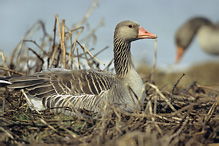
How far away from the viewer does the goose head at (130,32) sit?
486 centimetres

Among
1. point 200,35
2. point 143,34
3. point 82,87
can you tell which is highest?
point 200,35

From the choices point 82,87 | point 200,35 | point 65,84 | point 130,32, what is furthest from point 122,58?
point 200,35

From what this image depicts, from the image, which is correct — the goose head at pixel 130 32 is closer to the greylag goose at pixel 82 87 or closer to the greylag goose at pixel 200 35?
the greylag goose at pixel 82 87

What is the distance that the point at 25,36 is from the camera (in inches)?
256

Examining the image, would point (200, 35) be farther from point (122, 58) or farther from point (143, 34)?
point (122, 58)

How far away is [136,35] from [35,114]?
207 centimetres

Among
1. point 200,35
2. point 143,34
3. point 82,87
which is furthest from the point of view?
point 200,35

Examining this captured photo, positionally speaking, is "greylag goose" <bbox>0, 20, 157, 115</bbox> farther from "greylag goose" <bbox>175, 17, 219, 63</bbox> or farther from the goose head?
"greylag goose" <bbox>175, 17, 219, 63</bbox>

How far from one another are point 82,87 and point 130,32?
125cm

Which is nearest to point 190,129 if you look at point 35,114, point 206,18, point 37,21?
point 35,114

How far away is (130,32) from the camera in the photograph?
4.87 metres

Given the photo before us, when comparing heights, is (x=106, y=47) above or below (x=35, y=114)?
above

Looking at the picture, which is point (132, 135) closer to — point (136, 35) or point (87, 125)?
point (87, 125)

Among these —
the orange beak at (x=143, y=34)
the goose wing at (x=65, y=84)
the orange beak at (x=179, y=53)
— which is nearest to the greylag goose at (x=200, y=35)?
the orange beak at (x=179, y=53)
